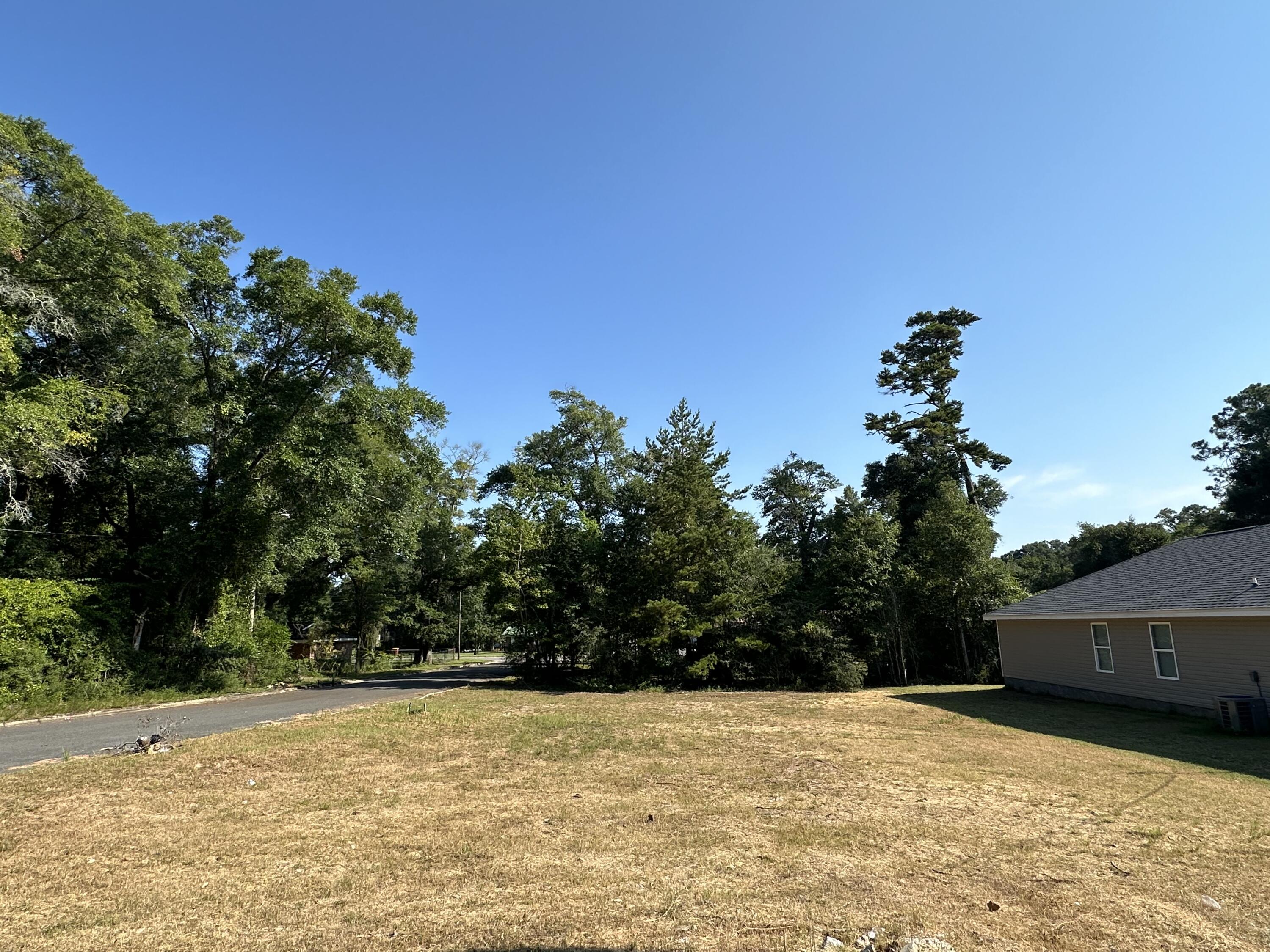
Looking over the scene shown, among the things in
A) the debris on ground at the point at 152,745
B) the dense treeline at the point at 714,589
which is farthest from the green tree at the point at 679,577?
the debris on ground at the point at 152,745

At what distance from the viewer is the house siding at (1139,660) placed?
1094 cm

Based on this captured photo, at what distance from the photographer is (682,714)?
12.7 metres

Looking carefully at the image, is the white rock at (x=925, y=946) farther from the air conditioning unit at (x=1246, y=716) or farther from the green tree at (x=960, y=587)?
the green tree at (x=960, y=587)

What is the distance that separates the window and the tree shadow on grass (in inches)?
35.0

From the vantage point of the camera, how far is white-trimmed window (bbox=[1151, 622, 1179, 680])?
40.7 feet

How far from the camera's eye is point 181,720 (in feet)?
37.2

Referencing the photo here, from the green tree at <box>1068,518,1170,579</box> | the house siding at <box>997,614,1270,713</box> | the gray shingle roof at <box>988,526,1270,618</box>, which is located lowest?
the house siding at <box>997,614,1270,713</box>

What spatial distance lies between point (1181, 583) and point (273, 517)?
22884 mm

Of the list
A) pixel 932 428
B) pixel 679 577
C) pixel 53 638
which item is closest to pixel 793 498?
pixel 932 428

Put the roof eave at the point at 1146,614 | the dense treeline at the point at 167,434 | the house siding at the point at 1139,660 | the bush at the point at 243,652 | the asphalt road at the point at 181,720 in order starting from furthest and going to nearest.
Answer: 1. the bush at the point at 243,652
2. the dense treeline at the point at 167,434
3. the house siding at the point at 1139,660
4. the roof eave at the point at 1146,614
5. the asphalt road at the point at 181,720

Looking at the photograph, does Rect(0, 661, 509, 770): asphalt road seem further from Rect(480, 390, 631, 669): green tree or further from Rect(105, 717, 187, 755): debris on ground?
Rect(480, 390, 631, 669): green tree

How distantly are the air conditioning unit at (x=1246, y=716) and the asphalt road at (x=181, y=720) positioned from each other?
16507mm

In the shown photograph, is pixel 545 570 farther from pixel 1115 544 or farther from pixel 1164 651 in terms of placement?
pixel 1115 544

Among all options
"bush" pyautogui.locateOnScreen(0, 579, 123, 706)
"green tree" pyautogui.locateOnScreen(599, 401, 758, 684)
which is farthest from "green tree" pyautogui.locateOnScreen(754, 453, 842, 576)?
"bush" pyautogui.locateOnScreen(0, 579, 123, 706)
